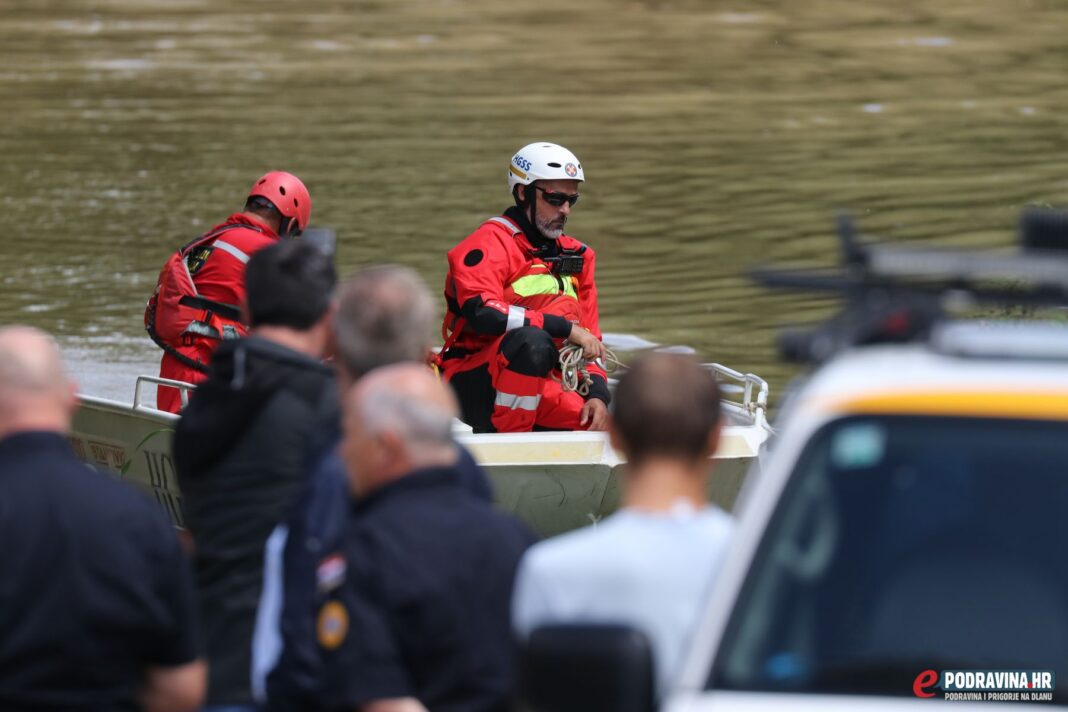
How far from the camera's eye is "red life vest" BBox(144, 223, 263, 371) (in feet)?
30.1

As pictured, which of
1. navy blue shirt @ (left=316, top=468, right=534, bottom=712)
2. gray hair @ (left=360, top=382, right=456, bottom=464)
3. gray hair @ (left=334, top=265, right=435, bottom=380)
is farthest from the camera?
gray hair @ (left=334, top=265, right=435, bottom=380)

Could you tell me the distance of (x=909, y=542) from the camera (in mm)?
3727

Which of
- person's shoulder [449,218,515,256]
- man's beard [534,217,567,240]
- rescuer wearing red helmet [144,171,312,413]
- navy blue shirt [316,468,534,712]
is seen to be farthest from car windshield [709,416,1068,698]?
man's beard [534,217,567,240]

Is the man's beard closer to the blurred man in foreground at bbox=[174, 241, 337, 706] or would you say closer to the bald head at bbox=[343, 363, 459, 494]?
the blurred man in foreground at bbox=[174, 241, 337, 706]

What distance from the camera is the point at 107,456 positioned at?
9.97 metres

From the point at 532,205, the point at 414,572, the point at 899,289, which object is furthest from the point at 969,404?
the point at 532,205

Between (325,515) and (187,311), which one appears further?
(187,311)

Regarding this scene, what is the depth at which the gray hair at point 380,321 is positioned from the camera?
4461 mm

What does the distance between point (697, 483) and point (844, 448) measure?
30cm

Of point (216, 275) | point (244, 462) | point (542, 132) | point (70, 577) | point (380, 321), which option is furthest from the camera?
point (542, 132)

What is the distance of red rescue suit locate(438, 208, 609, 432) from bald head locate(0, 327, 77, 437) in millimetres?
5509

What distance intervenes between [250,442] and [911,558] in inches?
69.7

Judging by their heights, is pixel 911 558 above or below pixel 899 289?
below

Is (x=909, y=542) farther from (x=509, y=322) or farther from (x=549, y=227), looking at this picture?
(x=549, y=227)
